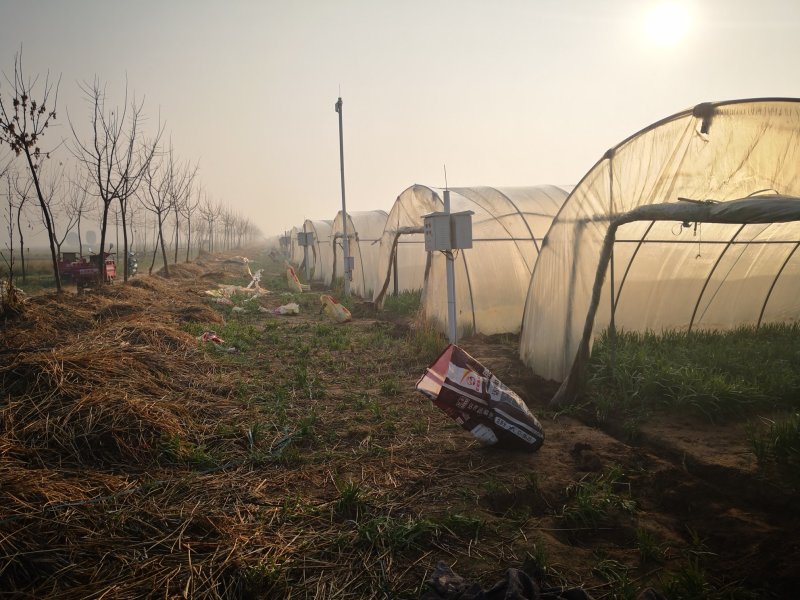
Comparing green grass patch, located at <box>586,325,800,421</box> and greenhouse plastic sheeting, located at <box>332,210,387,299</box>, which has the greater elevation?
greenhouse plastic sheeting, located at <box>332,210,387,299</box>

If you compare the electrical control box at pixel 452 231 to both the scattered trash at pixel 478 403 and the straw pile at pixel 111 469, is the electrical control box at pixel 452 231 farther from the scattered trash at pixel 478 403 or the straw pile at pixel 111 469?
the straw pile at pixel 111 469

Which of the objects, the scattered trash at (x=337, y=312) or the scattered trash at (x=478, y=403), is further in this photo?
the scattered trash at (x=337, y=312)

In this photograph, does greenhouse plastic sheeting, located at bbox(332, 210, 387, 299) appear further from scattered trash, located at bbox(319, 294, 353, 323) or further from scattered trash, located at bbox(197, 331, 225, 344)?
scattered trash, located at bbox(197, 331, 225, 344)

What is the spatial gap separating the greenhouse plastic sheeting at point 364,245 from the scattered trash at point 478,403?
42.0 ft

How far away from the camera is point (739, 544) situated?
2.93 m

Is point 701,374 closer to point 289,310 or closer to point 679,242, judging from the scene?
point 679,242

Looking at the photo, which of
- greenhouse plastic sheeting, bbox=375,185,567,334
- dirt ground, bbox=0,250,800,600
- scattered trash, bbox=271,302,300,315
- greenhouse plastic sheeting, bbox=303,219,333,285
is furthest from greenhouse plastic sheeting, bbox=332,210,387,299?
dirt ground, bbox=0,250,800,600

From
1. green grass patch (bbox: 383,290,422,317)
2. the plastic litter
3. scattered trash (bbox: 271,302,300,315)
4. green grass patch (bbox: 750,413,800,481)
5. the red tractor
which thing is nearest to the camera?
green grass patch (bbox: 750,413,800,481)

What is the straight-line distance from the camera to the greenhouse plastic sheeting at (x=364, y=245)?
17.5 metres

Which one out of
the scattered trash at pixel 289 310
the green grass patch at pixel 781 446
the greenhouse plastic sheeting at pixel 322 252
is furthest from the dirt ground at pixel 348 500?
the greenhouse plastic sheeting at pixel 322 252

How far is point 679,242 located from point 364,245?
40.9 ft

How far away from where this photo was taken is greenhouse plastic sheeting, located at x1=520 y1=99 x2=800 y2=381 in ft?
16.6

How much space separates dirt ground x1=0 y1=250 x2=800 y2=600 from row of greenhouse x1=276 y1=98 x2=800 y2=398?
5.41 feet

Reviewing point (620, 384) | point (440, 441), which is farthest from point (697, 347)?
point (440, 441)
